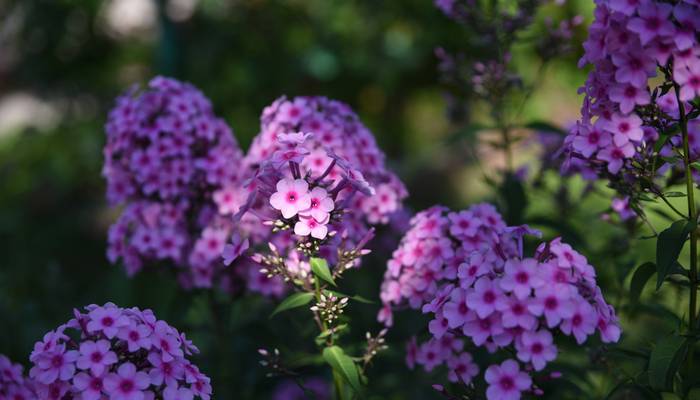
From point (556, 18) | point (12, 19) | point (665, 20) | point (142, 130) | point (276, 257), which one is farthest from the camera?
point (12, 19)

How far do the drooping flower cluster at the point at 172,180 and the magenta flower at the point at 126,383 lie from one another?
3.40 ft

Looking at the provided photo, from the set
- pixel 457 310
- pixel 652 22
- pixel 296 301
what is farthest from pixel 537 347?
pixel 652 22

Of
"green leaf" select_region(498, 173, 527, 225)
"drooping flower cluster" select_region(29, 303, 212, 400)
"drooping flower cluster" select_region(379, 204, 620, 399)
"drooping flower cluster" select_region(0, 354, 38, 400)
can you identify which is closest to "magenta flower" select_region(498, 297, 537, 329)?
"drooping flower cluster" select_region(379, 204, 620, 399)

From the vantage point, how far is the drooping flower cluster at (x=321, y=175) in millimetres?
2156

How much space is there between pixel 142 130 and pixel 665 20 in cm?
184

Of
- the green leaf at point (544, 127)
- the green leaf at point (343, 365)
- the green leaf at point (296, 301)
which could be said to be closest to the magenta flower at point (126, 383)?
the green leaf at point (296, 301)

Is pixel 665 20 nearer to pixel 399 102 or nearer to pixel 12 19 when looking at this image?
pixel 399 102

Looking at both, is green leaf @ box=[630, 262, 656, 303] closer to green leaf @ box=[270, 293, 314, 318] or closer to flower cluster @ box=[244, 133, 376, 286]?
flower cluster @ box=[244, 133, 376, 286]

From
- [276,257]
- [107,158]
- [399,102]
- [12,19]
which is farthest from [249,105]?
[276,257]

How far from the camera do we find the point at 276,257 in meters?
2.19

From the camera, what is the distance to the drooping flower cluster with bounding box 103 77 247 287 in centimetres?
295

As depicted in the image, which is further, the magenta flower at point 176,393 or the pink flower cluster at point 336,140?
the pink flower cluster at point 336,140

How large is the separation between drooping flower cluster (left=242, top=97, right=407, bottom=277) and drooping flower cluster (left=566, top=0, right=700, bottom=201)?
633 mm

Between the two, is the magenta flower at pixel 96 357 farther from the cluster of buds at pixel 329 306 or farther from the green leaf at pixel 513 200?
the green leaf at pixel 513 200
